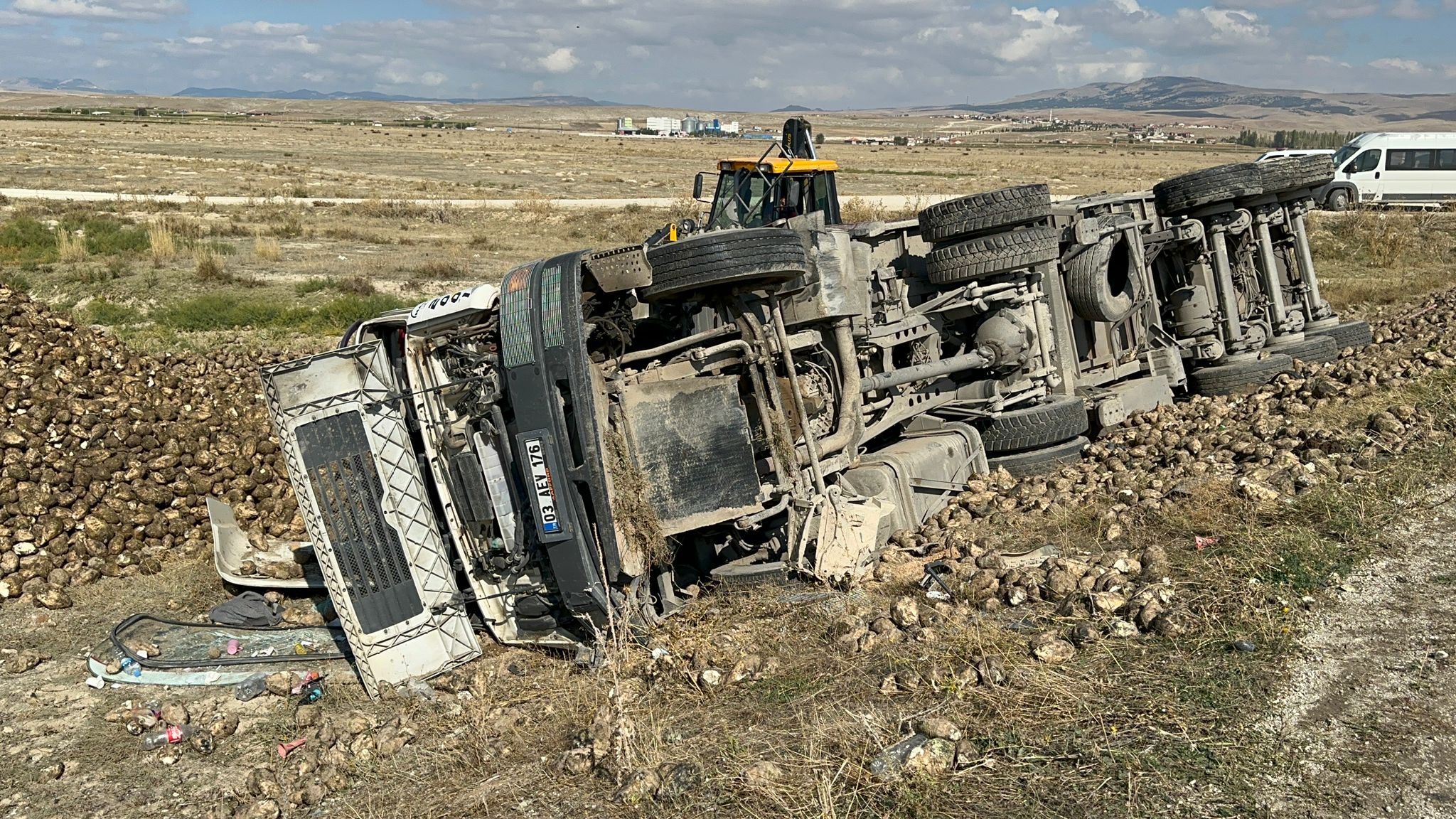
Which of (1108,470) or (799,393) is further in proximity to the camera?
(1108,470)

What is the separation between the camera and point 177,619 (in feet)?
19.9

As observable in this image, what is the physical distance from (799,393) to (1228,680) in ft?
7.61

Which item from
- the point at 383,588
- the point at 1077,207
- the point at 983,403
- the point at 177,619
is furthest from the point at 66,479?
the point at 1077,207

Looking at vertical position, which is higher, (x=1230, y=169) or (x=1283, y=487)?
(x=1230, y=169)

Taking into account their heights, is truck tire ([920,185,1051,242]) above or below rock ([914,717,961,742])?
above

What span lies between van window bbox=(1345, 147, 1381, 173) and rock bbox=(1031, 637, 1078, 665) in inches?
973

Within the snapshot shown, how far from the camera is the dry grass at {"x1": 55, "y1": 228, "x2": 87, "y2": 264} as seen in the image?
666 inches

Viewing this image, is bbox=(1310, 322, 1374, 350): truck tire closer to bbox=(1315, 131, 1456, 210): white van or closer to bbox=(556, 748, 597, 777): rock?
bbox=(556, 748, 597, 777): rock

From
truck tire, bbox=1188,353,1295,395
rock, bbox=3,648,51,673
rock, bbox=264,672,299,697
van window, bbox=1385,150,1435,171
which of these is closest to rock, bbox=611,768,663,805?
rock, bbox=264,672,299,697

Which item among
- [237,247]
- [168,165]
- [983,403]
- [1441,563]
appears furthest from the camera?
[168,165]

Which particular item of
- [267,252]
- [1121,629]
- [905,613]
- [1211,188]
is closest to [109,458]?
[905,613]

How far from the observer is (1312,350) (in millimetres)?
9133

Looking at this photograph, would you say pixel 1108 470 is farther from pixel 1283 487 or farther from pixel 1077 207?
pixel 1077 207

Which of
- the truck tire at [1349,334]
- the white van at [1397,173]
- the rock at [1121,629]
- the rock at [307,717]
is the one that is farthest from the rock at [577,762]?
the white van at [1397,173]
